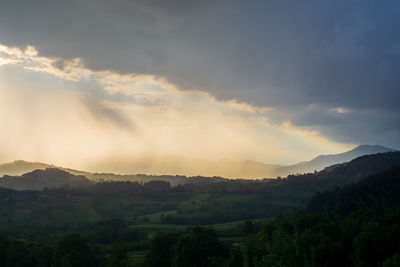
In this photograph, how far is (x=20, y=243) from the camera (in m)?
83.3

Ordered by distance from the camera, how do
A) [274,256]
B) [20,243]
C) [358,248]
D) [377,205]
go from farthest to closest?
[377,205], [20,243], [358,248], [274,256]

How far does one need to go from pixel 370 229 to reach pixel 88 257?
56240 millimetres

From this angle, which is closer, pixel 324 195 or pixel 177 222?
pixel 324 195

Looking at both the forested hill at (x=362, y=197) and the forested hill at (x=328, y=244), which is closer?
the forested hill at (x=328, y=244)

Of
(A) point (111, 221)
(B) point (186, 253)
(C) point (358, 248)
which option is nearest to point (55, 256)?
(B) point (186, 253)

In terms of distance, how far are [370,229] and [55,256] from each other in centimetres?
6409

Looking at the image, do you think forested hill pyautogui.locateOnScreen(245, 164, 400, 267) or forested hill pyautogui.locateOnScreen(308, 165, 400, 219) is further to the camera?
forested hill pyautogui.locateOnScreen(308, 165, 400, 219)

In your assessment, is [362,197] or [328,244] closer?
[328,244]

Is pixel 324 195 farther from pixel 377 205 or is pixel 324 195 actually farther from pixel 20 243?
pixel 20 243

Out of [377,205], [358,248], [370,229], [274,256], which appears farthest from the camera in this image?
[377,205]

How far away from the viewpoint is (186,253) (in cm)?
7038

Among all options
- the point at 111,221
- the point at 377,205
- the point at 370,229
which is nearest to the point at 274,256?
the point at 370,229

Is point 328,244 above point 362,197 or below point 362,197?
below

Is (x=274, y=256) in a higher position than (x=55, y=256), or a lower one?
→ higher
